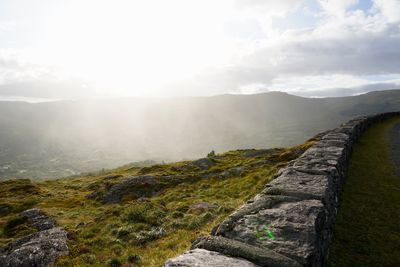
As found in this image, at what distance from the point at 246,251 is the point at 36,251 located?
50.2 ft

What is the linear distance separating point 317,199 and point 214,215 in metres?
10.9

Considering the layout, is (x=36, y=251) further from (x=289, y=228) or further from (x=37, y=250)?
(x=289, y=228)

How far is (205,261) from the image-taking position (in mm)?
5707

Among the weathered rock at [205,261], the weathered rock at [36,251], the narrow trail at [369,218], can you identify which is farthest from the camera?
the weathered rock at [36,251]

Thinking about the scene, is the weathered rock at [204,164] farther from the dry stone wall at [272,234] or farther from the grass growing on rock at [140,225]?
the dry stone wall at [272,234]

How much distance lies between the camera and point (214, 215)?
19.3 m

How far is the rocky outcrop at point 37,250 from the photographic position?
650 inches

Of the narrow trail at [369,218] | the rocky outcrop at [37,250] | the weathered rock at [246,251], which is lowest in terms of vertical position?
the rocky outcrop at [37,250]

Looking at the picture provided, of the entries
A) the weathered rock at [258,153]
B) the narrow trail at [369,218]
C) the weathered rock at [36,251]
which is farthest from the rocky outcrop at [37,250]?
the weathered rock at [258,153]

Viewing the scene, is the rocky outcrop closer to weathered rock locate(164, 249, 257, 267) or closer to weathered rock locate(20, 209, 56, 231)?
weathered rock locate(20, 209, 56, 231)

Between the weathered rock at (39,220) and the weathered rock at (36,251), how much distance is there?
6.22 m

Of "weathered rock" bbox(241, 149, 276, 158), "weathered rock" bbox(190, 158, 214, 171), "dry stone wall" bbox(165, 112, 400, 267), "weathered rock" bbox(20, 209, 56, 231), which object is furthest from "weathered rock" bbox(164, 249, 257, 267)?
"weathered rock" bbox(241, 149, 276, 158)

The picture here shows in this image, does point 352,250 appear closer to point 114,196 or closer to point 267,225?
point 267,225

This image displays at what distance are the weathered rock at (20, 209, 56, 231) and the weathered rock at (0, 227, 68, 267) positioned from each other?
622 cm
